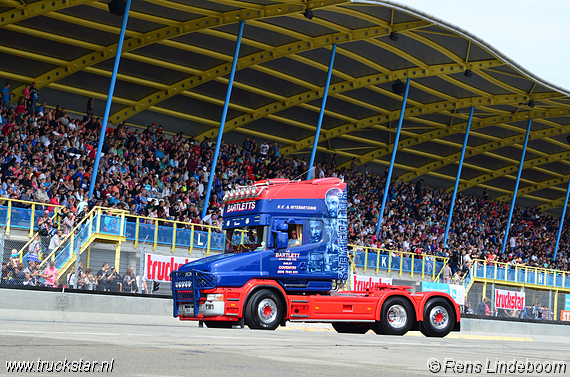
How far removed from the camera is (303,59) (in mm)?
35188

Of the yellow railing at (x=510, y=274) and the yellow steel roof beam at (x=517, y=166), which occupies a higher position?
the yellow steel roof beam at (x=517, y=166)

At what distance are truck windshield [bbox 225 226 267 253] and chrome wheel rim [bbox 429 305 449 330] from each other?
A: 15.0 feet

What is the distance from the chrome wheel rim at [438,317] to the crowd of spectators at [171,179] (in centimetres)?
476

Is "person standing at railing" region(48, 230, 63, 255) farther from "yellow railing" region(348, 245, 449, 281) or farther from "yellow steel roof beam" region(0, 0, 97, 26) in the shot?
"yellow railing" region(348, 245, 449, 281)

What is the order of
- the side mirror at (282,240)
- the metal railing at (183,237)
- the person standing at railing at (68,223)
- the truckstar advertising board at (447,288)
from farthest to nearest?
the truckstar advertising board at (447,288)
the person standing at railing at (68,223)
the metal railing at (183,237)
the side mirror at (282,240)

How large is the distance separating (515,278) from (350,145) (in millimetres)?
17704

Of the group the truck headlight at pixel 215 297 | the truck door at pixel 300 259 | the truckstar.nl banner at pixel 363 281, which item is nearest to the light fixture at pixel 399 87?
the truckstar.nl banner at pixel 363 281

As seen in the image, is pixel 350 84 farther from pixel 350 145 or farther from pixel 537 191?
pixel 537 191

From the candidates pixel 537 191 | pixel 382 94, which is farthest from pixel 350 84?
pixel 537 191

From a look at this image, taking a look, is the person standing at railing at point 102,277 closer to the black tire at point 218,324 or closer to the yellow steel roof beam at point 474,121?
the black tire at point 218,324

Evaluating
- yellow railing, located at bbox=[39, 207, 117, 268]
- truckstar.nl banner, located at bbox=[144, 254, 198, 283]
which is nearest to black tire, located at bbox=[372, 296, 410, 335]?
truckstar.nl banner, located at bbox=[144, 254, 198, 283]
